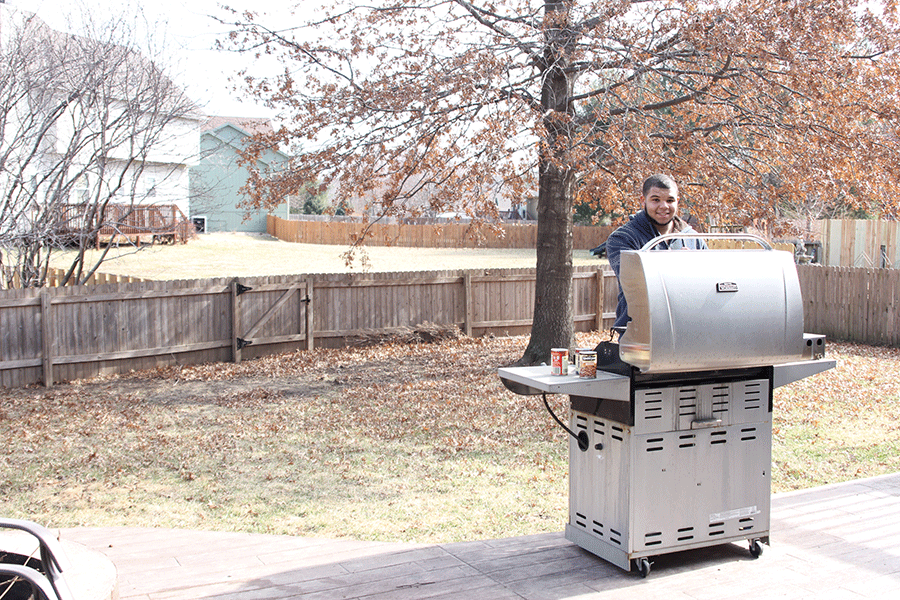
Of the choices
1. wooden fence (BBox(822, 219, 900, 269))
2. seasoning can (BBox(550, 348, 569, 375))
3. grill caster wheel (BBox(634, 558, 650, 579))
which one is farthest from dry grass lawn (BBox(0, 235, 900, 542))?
wooden fence (BBox(822, 219, 900, 269))

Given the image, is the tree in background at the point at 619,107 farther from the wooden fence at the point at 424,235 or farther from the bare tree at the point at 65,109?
the wooden fence at the point at 424,235

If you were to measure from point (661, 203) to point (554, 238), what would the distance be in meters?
7.58

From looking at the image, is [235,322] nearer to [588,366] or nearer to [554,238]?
[554,238]

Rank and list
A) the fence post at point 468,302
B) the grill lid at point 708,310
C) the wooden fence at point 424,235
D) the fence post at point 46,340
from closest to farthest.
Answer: the grill lid at point 708,310
the fence post at point 46,340
the fence post at point 468,302
the wooden fence at point 424,235

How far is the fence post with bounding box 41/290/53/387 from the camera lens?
1072 cm

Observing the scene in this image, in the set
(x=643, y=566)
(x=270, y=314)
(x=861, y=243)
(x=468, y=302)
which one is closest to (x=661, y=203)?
(x=643, y=566)

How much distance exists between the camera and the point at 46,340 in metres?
10.8

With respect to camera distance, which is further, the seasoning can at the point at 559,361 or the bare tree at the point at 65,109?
the bare tree at the point at 65,109

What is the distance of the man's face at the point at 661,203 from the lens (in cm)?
428

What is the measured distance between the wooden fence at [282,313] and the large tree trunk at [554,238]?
3.00 meters

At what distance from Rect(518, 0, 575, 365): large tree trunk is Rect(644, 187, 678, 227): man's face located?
6.25 m

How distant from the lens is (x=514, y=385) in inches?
167

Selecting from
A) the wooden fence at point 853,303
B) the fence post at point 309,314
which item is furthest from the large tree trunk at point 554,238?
the wooden fence at point 853,303

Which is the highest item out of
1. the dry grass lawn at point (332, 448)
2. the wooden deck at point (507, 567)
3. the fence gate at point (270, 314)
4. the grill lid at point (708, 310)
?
the grill lid at point (708, 310)
